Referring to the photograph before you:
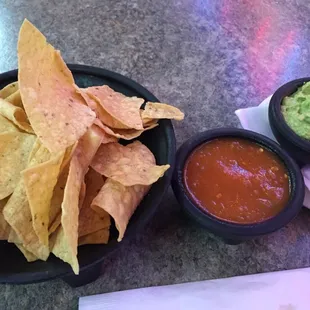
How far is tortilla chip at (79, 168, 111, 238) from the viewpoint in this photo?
790 millimetres

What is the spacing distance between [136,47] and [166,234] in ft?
2.28

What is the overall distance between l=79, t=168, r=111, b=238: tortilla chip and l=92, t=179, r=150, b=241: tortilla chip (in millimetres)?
24

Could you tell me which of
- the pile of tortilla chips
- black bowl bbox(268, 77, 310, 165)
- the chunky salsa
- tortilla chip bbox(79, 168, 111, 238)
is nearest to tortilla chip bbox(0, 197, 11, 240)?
the pile of tortilla chips

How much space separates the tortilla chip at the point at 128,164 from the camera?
83 cm

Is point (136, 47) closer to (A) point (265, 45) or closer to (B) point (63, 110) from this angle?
(A) point (265, 45)

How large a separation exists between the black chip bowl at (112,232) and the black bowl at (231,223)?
5 centimetres

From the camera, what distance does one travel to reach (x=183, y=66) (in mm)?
1407

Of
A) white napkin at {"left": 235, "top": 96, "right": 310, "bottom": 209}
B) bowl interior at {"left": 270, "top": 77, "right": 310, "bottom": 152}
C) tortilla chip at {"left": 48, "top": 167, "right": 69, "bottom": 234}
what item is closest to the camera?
tortilla chip at {"left": 48, "top": 167, "right": 69, "bottom": 234}

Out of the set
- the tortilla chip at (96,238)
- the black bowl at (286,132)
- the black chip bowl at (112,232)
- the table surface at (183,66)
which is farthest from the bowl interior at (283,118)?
the tortilla chip at (96,238)

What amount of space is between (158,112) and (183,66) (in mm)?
479

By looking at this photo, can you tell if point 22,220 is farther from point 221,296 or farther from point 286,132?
point 286,132

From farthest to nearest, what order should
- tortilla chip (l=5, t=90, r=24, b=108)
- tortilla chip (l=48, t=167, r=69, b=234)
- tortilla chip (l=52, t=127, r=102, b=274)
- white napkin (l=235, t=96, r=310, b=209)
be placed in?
white napkin (l=235, t=96, r=310, b=209) → tortilla chip (l=5, t=90, r=24, b=108) → tortilla chip (l=48, t=167, r=69, b=234) → tortilla chip (l=52, t=127, r=102, b=274)

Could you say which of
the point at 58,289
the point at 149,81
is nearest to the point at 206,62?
the point at 149,81

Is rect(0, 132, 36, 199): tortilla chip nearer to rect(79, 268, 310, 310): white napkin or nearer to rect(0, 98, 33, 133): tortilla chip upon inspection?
rect(0, 98, 33, 133): tortilla chip
